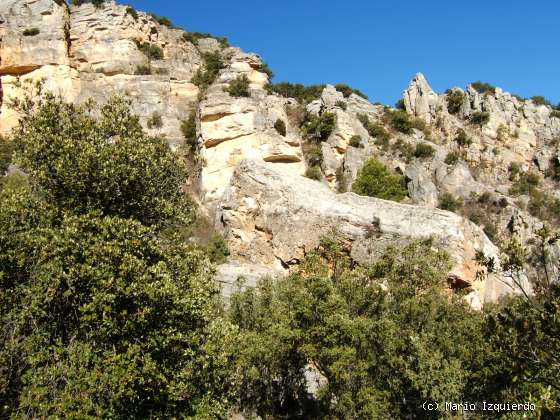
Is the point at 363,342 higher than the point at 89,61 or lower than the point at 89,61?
lower

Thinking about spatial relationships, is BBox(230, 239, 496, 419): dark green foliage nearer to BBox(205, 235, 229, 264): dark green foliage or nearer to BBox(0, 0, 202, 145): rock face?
BBox(205, 235, 229, 264): dark green foliage

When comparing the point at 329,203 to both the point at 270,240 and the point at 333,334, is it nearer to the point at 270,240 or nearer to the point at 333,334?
the point at 270,240

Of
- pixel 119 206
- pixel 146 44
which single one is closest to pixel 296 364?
pixel 119 206

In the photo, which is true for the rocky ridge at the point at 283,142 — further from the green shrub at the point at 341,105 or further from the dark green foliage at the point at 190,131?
the green shrub at the point at 341,105

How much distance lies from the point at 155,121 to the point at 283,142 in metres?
14.7

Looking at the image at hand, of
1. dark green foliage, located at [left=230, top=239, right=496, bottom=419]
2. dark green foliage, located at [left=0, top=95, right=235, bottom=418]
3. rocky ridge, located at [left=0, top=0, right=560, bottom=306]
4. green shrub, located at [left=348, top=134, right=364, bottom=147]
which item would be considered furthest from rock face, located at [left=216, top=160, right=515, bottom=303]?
dark green foliage, located at [left=0, top=95, right=235, bottom=418]

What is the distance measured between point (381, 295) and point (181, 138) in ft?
112

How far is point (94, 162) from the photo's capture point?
12.3 metres

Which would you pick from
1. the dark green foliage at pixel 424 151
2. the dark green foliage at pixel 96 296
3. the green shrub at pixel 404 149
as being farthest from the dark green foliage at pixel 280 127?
the dark green foliage at pixel 96 296

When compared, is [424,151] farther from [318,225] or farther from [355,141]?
[318,225]

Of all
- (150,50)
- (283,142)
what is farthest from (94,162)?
(150,50)

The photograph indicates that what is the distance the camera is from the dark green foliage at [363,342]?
1555 cm

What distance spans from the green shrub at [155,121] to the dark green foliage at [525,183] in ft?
132

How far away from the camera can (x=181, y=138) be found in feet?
161
